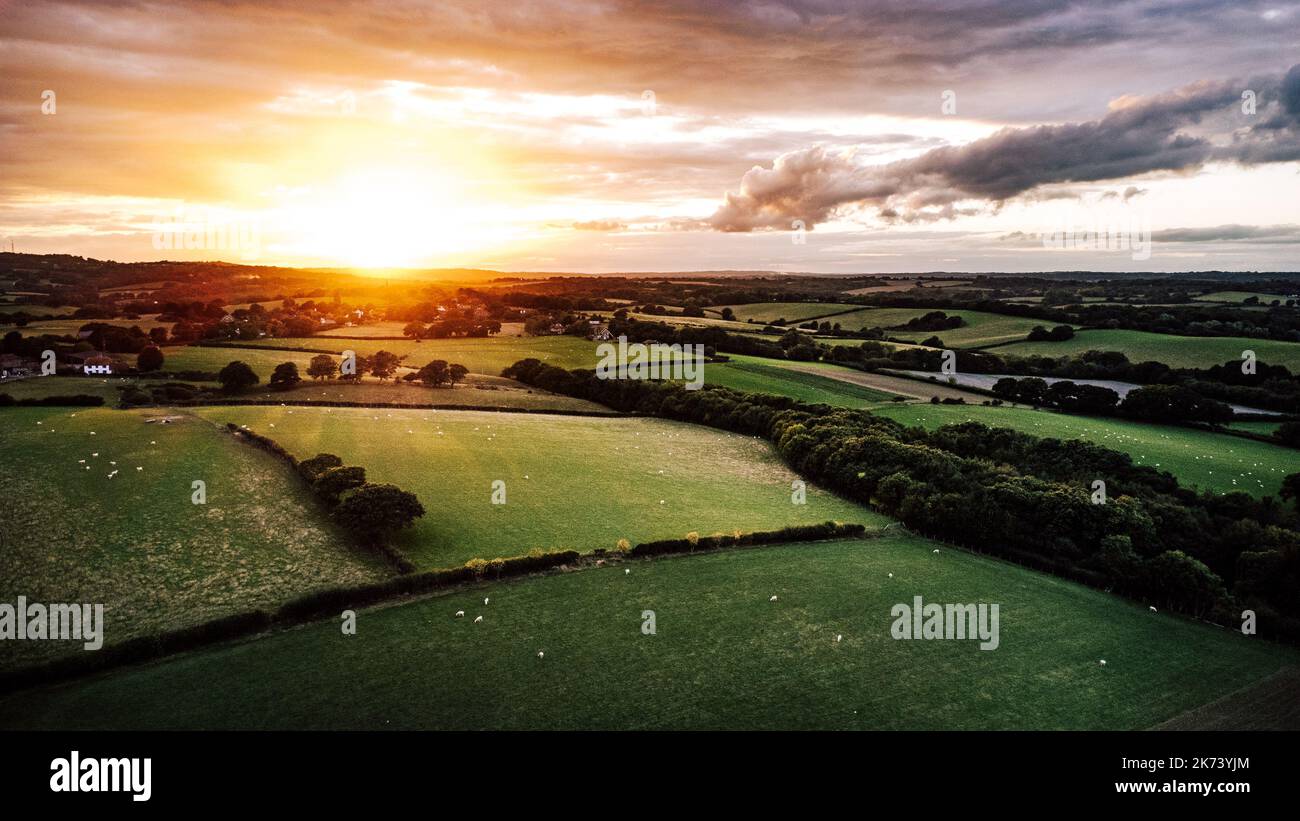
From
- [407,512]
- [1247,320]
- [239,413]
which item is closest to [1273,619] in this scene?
[407,512]

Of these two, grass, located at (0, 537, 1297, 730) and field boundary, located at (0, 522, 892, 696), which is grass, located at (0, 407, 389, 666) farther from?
grass, located at (0, 537, 1297, 730)

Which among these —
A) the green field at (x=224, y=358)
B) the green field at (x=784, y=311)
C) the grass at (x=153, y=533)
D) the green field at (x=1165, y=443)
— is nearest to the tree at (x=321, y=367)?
the green field at (x=224, y=358)

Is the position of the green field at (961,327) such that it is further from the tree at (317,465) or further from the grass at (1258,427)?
the tree at (317,465)

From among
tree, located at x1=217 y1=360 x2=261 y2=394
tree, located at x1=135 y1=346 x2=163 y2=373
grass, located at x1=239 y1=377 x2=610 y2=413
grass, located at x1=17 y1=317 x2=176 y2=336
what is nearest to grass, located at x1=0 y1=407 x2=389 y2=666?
tree, located at x1=217 y1=360 x2=261 y2=394

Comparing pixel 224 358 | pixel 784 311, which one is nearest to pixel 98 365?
pixel 224 358

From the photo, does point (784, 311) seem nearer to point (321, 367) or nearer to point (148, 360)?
point (321, 367)

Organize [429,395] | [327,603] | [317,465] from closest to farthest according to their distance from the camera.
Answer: [327,603] < [317,465] < [429,395]
